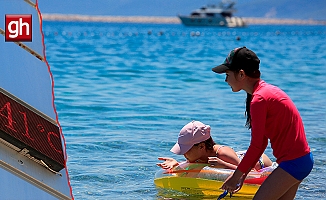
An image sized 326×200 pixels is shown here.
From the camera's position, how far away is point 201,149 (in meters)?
4.96

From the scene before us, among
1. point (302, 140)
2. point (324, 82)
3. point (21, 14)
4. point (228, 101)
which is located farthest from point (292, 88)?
point (21, 14)

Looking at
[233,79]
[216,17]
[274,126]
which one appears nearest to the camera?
[274,126]

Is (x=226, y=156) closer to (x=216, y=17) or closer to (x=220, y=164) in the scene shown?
(x=220, y=164)

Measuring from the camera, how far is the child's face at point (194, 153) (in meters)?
4.94

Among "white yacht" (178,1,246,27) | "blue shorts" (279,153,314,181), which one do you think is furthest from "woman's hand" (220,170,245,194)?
"white yacht" (178,1,246,27)

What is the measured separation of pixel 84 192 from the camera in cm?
559

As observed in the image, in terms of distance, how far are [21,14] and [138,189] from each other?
12.8ft

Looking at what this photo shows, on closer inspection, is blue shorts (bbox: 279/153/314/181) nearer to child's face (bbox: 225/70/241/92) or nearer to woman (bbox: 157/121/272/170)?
child's face (bbox: 225/70/241/92)

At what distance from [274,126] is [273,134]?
0.16 ft

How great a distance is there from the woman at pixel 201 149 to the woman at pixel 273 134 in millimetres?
1416

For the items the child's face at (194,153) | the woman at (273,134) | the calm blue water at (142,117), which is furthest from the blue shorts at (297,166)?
the calm blue water at (142,117)

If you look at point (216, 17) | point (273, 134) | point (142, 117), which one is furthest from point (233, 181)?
point (216, 17)

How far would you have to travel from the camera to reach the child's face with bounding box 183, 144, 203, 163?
195 inches

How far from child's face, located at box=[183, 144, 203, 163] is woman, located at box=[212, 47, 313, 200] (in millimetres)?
1640
